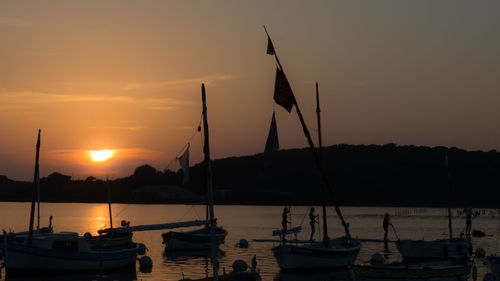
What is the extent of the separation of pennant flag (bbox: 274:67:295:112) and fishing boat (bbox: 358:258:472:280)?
10255 millimetres

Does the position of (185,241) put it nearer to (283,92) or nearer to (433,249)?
(433,249)

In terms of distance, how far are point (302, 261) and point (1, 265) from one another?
23.6m

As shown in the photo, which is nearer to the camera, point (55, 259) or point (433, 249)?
point (55, 259)

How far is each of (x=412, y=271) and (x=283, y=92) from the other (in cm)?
A: 1250

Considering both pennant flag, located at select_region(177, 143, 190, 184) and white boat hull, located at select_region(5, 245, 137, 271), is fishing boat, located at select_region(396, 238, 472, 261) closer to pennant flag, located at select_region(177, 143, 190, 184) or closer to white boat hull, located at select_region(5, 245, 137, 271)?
pennant flag, located at select_region(177, 143, 190, 184)

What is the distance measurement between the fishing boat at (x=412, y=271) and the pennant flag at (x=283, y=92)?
1025 cm

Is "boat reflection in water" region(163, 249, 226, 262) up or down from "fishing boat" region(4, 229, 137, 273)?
down

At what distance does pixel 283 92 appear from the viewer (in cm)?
3177

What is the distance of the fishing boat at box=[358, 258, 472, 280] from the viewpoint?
1436 inches

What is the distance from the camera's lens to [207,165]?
92.7ft

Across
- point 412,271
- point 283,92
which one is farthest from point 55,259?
point 412,271

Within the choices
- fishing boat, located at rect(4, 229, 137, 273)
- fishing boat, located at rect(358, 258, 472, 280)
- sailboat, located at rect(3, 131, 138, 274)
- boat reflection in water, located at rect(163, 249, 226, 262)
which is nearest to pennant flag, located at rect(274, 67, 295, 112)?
fishing boat, located at rect(358, 258, 472, 280)

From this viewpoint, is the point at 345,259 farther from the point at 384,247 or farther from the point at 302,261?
the point at 384,247

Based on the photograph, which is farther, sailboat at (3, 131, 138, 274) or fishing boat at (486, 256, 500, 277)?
sailboat at (3, 131, 138, 274)
